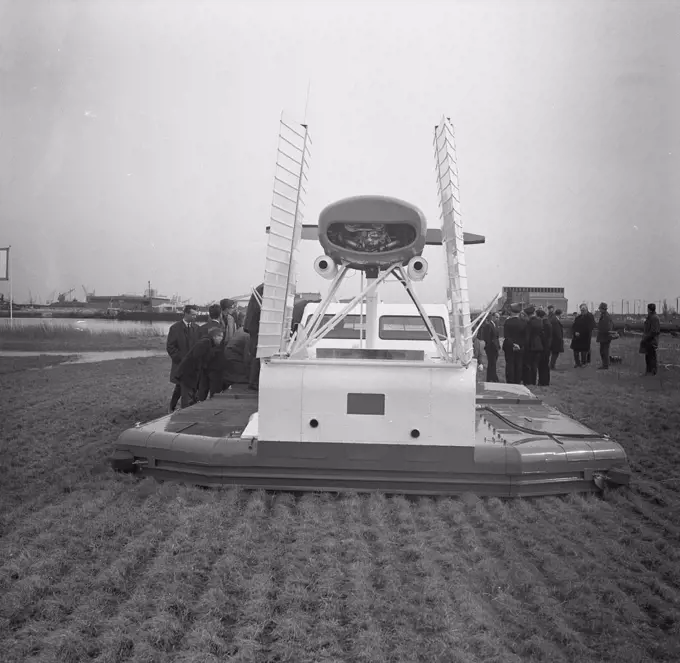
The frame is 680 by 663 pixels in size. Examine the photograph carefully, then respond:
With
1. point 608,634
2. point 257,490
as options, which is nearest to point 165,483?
point 257,490

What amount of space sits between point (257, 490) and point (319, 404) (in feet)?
2.96

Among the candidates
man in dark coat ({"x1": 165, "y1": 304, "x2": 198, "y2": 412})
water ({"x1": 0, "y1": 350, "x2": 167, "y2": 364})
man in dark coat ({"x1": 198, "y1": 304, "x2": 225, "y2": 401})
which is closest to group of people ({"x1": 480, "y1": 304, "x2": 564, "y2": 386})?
man in dark coat ({"x1": 198, "y1": 304, "x2": 225, "y2": 401})

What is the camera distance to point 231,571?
354 cm

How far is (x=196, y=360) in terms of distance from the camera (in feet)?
29.9

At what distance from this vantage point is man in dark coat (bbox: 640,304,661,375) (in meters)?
14.9

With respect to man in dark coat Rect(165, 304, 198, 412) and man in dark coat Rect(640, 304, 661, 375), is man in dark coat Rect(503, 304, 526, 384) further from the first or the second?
man in dark coat Rect(165, 304, 198, 412)

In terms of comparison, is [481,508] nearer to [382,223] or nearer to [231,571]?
[231,571]

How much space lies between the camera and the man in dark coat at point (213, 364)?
31.7 feet

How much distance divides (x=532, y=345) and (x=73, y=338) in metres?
22.5

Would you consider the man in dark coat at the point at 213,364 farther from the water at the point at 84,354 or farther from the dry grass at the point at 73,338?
the water at the point at 84,354

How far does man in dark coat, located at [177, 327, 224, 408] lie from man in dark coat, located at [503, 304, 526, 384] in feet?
21.5

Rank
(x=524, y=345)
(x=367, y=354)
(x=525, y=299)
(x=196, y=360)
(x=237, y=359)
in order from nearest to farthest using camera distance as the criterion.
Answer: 1. (x=367, y=354)
2. (x=196, y=360)
3. (x=237, y=359)
4. (x=524, y=345)
5. (x=525, y=299)

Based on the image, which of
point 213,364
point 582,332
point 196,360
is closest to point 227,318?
point 213,364

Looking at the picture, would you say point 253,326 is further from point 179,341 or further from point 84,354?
point 84,354
